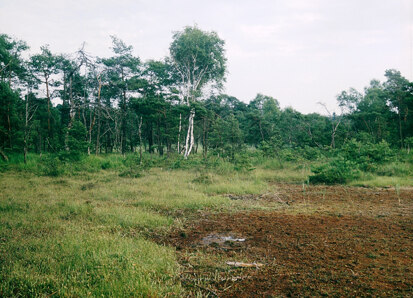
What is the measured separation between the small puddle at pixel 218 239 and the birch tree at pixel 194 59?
17.3m

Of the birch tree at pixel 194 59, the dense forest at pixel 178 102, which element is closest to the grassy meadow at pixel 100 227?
A: the dense forest at pixel 178 102

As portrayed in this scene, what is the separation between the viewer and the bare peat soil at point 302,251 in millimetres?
3057

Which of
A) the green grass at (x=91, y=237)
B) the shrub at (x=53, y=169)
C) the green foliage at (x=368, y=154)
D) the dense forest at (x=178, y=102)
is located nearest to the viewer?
the green grass at (x=91, y=237)

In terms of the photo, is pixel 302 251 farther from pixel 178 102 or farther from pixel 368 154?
pixel 178 102

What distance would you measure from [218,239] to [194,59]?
67.9 feet

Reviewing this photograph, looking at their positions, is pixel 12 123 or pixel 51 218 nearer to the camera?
pixel 51 218

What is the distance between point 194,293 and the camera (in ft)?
9.64

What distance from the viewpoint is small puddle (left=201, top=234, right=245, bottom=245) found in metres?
4.76

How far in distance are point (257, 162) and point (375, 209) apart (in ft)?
37.7

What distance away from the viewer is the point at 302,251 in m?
4.10

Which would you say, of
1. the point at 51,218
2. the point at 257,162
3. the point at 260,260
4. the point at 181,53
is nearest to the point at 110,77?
the point at 181,53

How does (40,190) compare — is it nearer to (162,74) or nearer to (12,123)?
(12,123)

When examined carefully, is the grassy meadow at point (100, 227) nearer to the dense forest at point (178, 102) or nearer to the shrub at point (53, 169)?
the shrub at point (53, 169)

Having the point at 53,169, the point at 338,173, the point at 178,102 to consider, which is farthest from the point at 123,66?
the point at 338,173
